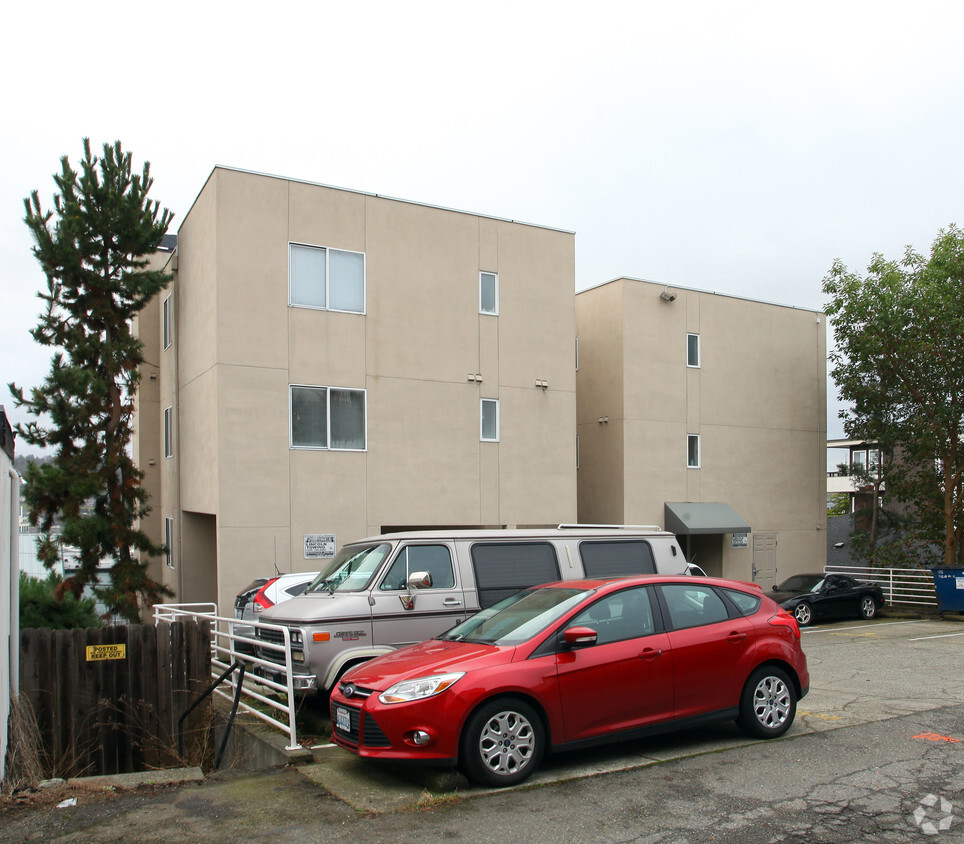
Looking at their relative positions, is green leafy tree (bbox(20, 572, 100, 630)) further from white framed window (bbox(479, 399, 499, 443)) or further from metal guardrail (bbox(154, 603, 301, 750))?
white framed window (bbox(479, 399, 499, 443))

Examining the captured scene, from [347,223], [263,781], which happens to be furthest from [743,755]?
[347,223]

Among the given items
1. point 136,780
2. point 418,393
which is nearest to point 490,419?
point 418,393

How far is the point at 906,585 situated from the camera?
81.9 ft

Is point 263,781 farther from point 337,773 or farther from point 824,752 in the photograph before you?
point 824,752

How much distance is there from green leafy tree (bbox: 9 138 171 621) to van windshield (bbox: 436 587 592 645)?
12379mm

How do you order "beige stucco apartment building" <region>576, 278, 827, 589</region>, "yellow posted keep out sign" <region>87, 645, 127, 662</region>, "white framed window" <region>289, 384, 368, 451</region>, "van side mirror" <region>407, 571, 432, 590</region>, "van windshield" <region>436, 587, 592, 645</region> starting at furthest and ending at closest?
1. "beige stucco apartment building" <region>576, 278, 827, 589</region>
2. "white framed window" <region>289, 384, 368, 451</region>
3. "van side mirror" <region>407, 571, 432, 590</region>
4. "yellow posted keep out sign" <region>87, 645, 127, 662</region>
5. "van windshield" <region>436, 587, 592, 645</region>

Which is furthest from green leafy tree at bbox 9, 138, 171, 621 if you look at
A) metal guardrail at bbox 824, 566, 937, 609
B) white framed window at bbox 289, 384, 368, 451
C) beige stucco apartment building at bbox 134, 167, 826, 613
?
metal guardrail at bbox 824, 566, 937, 609

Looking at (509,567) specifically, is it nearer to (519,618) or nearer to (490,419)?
(519,618)

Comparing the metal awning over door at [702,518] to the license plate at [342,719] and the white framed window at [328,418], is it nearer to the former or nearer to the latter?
the white framed window at [328,418]

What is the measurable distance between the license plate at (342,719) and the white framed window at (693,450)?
716 inches

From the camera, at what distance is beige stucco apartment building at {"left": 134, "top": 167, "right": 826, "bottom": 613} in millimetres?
17797

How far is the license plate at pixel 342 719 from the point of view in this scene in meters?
7.20

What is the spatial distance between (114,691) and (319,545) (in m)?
8.32

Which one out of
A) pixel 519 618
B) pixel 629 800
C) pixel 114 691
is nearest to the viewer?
pixel 629 800
